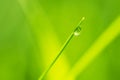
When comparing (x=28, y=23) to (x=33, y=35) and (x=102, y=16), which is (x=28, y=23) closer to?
(x=33, y=35)

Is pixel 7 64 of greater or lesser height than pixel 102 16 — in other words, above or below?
below

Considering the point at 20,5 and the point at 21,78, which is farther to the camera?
the point at 20,5

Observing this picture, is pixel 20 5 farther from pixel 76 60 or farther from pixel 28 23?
pixel 76 60

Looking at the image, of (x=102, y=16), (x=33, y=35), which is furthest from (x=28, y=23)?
(x=102, y=16)

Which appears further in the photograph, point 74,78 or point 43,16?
point 43,16

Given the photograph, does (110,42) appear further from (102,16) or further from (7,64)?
(7,64)

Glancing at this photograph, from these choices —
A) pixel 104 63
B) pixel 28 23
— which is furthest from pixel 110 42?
pixel 28 23
